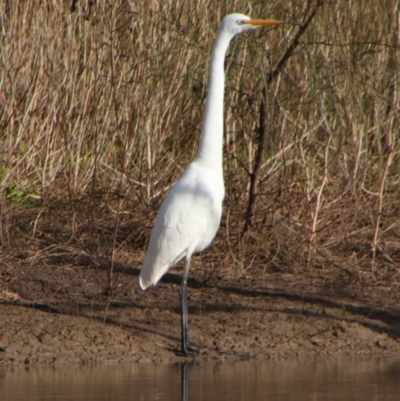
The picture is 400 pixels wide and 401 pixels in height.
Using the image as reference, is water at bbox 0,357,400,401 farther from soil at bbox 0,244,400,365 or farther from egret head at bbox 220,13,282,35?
egret head at bbox 220,13,282,35

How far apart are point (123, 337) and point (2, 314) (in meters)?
0.82

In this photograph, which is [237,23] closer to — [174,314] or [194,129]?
[194,129]

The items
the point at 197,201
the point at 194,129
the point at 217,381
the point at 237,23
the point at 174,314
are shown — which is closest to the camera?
the point at 217,381

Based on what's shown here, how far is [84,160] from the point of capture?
7.18 m

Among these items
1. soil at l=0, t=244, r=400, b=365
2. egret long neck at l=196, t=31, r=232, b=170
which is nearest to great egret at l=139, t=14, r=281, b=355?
egret long neck at l=196, t=31, r=232, b=170

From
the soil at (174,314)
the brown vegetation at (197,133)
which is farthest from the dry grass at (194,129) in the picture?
the soil at (174,314)

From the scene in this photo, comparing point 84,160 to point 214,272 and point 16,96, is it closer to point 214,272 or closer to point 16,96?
point 16,96

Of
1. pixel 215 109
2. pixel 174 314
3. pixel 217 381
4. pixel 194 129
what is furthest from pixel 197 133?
pixel 217 381

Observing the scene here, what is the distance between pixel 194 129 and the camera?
7164mm

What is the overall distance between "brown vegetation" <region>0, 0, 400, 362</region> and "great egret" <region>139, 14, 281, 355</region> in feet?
1.98

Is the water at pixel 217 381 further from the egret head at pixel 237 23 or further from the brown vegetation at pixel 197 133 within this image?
the egret head at pixel 237 23

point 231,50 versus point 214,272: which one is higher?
point 231,50

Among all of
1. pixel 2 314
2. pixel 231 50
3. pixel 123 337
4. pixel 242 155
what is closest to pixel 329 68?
pixel 231 50

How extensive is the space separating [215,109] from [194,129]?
167cm
